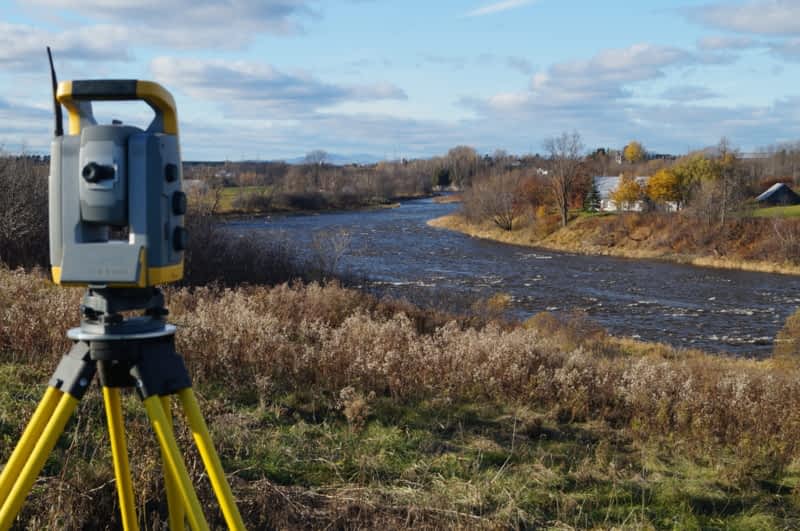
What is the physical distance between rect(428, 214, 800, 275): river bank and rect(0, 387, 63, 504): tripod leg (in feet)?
131

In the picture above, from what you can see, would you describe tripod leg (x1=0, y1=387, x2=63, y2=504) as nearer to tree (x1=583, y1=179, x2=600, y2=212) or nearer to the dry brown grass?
the dry brown grass

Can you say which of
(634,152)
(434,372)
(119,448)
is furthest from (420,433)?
(634,152)

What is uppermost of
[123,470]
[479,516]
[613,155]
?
[613,155]

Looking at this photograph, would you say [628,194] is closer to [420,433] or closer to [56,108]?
[420,433]

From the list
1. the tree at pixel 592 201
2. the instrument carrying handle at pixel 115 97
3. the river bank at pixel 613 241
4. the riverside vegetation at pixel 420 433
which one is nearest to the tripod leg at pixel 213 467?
the instrument carrying handle at pixel 115 97

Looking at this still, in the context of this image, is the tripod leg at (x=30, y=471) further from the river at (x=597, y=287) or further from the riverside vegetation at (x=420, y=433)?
the river at (x=597, y=287)

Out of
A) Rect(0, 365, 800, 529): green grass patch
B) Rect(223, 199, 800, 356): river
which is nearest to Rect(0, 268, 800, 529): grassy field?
Rect(0, 365, 800, 529): green grass patch

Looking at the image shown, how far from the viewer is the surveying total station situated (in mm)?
2021

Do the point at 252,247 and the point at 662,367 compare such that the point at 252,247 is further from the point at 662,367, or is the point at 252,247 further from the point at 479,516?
the point at 479,516

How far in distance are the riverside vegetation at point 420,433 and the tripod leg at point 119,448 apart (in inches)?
38.0

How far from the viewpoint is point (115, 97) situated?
2131 millimetres

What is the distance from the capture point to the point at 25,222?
60.4 ft

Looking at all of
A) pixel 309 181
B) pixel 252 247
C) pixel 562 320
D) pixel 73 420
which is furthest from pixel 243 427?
pixel 309 181

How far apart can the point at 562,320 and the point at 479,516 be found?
15.7 metres
